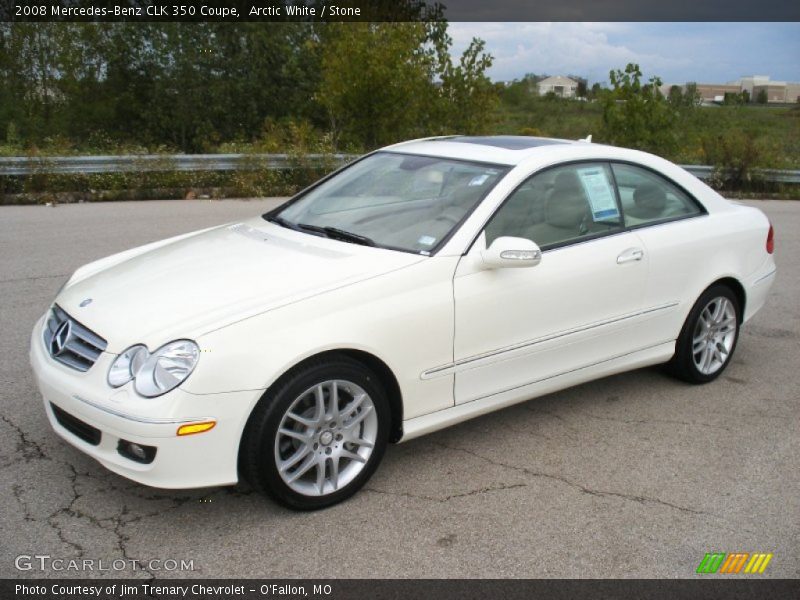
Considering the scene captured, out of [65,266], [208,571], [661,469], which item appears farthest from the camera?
[65,266]

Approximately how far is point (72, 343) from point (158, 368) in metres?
0.59

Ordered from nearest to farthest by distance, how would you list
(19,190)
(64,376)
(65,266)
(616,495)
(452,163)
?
(64,376)
(616,495)
(452,163)
(65,266)
(19,190)

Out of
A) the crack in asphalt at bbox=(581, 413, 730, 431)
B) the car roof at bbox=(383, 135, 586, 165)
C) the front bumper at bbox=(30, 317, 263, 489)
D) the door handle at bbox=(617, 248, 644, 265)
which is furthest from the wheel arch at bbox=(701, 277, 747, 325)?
the front bumper at bbox=(30, 317, 263, 489)

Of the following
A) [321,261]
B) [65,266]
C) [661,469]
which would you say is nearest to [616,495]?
[661,469]

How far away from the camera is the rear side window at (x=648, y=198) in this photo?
15.5 feet

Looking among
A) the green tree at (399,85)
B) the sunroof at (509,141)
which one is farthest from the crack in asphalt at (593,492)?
the green tree at (399,85)

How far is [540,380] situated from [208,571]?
1.98 meters

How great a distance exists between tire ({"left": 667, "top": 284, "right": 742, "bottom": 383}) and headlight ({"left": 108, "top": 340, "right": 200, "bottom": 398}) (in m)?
3.14

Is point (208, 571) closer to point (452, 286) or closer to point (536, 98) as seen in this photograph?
point (452, 286)

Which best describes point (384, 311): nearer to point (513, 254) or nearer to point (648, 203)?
point (513, 254)

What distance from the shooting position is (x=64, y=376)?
11.2ft

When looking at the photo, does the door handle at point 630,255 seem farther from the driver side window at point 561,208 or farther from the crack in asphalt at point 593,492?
the crack in asphalt at point 593,492

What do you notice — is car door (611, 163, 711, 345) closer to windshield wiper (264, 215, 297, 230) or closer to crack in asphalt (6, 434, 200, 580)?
windshield wiper (264, 215, 297, 230)

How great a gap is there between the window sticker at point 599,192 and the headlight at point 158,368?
8.02 feet
